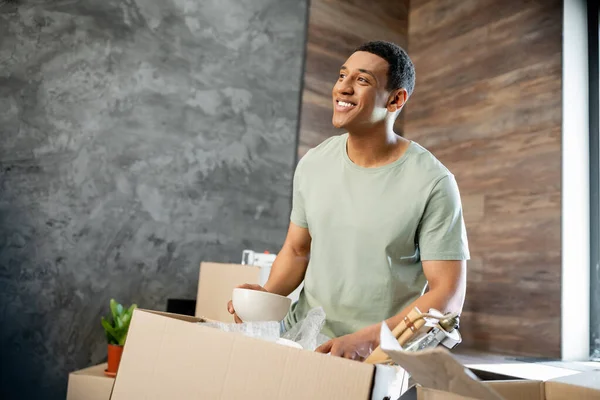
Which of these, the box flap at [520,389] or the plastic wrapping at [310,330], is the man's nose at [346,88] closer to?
the plastic wrapping at [310,330]

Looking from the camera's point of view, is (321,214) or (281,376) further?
(321,214)

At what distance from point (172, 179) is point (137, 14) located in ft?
2.70

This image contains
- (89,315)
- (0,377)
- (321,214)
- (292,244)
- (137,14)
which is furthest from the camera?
(137,14)

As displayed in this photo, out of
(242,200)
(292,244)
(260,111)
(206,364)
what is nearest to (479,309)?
(242,200)

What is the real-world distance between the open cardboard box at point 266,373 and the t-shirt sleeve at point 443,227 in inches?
17.9

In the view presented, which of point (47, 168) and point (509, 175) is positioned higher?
point (509, 175)

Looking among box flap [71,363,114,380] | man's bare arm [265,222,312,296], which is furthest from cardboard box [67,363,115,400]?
man's bare arm [265,222,312,296]

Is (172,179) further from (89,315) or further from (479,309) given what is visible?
(479,309)

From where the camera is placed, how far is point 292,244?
141 cm

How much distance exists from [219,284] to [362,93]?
4.25ft

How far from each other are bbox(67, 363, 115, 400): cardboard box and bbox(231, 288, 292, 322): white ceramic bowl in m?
1.28

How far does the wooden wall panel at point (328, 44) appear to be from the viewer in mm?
3219

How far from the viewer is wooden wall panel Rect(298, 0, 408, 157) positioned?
3219 mm

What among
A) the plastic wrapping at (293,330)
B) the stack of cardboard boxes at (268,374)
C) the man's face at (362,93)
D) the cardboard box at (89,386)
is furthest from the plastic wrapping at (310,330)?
the cardboard box at (89,386)
